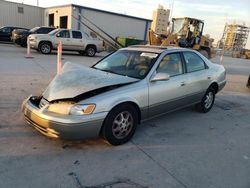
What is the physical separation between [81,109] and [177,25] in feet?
51.0

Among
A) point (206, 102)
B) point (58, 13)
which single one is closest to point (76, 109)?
point (206, 102)

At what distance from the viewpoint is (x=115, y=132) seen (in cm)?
390

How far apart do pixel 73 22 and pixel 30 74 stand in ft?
53.4

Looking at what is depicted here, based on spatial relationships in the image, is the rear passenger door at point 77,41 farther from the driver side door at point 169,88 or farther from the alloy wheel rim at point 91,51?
the driver side door at point 169,88

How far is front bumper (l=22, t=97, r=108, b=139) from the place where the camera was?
3.45m

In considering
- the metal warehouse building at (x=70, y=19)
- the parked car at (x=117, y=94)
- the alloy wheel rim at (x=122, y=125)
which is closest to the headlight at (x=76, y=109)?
the parked car at (x=117, y=94)

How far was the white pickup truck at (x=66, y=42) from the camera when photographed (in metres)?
15.8

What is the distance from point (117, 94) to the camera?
3.75 meters

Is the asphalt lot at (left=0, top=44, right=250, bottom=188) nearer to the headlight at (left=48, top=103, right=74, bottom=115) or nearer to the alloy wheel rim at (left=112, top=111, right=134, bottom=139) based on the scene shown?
the alloy wheel rim at (left=112, top=111, right=134, bottom=139)

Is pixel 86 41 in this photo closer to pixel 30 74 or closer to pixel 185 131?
pixel 30 74

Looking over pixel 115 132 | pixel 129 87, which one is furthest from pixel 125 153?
pixel 129 87

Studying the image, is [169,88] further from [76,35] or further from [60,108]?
[76,35]

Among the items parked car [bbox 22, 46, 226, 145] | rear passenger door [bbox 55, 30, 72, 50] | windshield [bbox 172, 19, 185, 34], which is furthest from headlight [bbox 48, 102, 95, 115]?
windshield [bbox 172, 19, 185, 34]

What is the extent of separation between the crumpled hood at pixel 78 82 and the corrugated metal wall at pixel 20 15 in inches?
1066
